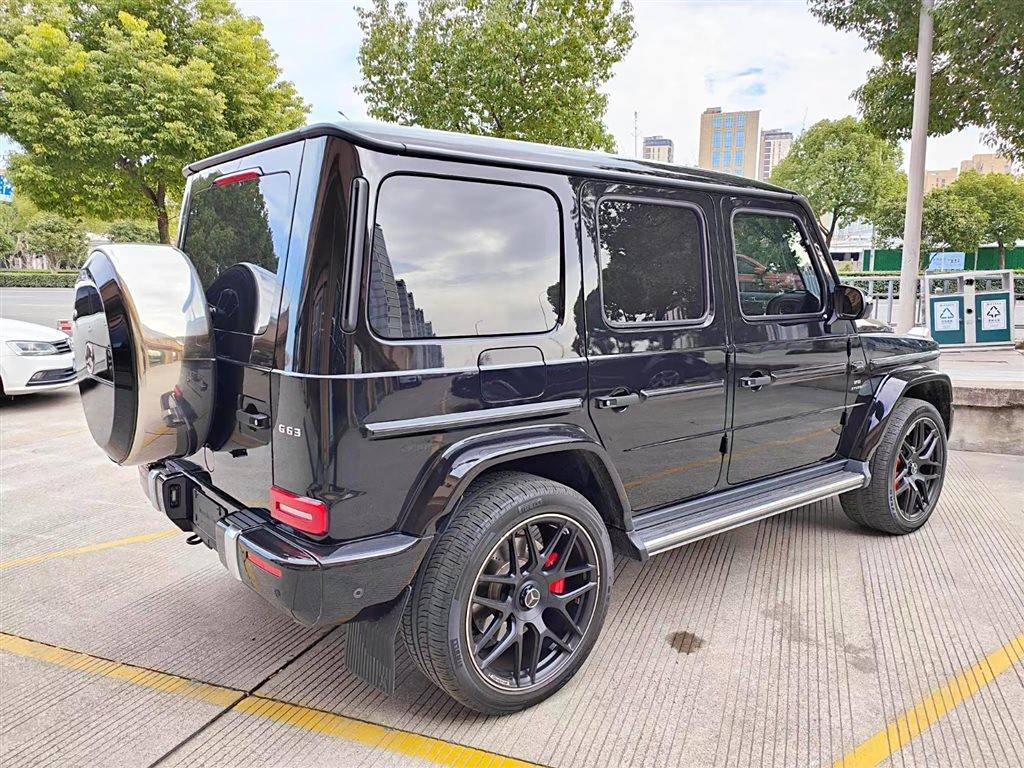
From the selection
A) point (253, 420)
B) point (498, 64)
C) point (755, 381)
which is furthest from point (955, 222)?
point (253, 420)

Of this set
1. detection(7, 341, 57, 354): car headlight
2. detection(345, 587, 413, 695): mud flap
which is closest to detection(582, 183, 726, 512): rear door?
detection(345, 587, 413, 695): mud flap

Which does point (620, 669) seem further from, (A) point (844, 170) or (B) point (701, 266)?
(A) point (844, 170)

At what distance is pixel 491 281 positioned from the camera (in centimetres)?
256

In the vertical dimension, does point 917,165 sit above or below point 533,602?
above

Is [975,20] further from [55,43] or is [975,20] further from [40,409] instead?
[55,43]

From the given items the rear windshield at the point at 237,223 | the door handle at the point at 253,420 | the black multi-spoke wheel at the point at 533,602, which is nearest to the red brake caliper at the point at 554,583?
the black multi-spoke wheel at the point at 533,602

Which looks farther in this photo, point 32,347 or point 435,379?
point 32,347

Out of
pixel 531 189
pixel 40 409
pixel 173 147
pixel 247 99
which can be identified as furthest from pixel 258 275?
pixel 247 99

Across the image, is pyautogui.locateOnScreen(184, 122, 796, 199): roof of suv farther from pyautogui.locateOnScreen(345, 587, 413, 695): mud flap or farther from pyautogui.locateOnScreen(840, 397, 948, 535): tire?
pyautogui.locateOnScreen(840, 397, 948, 535): tire

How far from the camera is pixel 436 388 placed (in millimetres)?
2357

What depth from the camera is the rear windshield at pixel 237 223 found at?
95.7 inches

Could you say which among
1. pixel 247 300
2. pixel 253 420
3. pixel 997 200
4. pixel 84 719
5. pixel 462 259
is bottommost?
pixel 84 719

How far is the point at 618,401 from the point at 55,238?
58591 mm

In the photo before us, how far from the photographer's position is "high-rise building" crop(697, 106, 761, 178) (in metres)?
108
